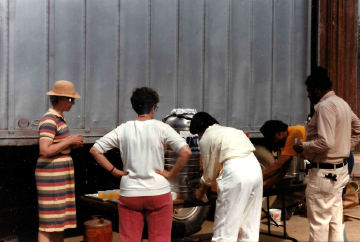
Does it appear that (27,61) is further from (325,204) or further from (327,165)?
(325,204)

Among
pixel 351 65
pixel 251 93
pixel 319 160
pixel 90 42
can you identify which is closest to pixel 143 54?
pixel 90 42

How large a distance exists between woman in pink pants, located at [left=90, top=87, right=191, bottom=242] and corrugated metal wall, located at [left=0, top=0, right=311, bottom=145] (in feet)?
6.10

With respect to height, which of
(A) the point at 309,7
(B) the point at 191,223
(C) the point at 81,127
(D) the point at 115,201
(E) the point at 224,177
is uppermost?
(A) the point at 309,7

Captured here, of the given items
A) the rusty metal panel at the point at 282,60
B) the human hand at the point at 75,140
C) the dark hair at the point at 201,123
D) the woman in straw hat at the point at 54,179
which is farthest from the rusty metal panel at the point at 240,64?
the woman in straw hat at the point at 54,179

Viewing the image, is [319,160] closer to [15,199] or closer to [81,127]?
[81,127]

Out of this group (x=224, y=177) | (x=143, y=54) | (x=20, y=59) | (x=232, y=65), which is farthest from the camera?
(x=232, y=65)

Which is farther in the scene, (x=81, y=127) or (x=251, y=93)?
(x=251, y=93)

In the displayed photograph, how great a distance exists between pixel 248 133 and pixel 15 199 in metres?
3.56

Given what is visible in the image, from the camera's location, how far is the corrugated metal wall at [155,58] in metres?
5.32

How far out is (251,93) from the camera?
7758 mm

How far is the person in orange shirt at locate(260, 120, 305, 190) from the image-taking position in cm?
563

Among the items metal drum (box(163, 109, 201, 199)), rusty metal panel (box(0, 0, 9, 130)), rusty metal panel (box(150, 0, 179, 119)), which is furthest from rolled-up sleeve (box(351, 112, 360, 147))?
rusty metal panel (box(0, 0, 9, 130))

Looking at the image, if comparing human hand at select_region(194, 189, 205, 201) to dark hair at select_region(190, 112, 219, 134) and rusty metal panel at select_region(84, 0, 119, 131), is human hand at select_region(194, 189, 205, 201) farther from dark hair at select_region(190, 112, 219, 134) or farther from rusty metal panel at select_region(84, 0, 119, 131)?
rusty metal panel at select_region(84, 0, 119, 131)

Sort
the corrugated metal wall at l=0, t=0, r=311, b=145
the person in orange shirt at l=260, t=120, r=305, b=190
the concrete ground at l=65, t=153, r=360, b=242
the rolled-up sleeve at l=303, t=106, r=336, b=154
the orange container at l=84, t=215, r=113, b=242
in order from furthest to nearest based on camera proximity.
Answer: the concrete ground at l=65, t=153, r=360, b=242 → the person in orange shirt at l=260, t=120, r=305, b=190 → the corrugated metal wall at l=0, t=0, r=311, b=145 → the orange container at l=84, t=215, r=113, b=242 → the rolled-up sleeve at l=303, t=106, r=336, b=154
